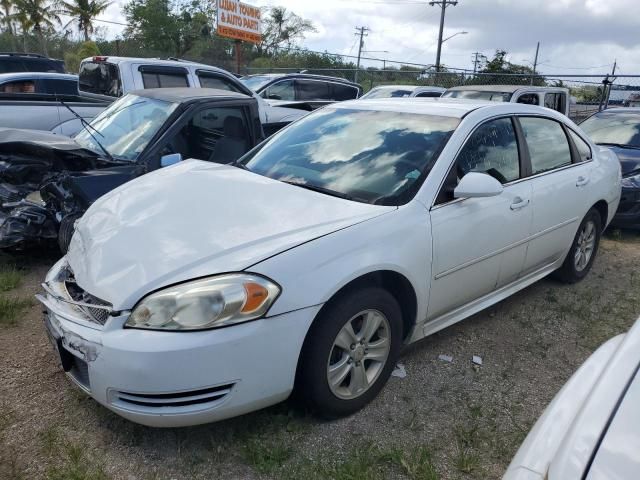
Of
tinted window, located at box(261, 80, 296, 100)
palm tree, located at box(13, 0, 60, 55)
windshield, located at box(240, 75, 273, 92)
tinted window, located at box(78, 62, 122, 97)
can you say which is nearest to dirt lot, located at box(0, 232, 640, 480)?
tinted window, located at box(78, 62, 122, 97)

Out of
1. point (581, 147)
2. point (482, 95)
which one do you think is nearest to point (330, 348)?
point (581, 147)

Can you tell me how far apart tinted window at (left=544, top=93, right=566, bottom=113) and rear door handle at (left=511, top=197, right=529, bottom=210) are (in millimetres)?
7677

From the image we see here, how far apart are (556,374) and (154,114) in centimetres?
Result: 398

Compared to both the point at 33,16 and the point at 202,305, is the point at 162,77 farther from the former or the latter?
the point at 33,16

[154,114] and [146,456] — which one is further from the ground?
[154,114]

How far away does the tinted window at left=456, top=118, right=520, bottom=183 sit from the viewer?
3260mm

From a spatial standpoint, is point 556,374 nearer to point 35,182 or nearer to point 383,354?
point 383,354

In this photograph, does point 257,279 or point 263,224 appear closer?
point 257,279

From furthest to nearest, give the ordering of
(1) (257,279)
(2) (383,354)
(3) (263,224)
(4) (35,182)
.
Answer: (4) (35,182), (2) (383,354), (3) (263,224), (1) (257,279)

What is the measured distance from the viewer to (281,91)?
11617mm

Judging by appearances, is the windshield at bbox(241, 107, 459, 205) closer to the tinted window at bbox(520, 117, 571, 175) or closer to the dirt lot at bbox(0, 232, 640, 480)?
the tinted window at bbox(520, 117, 571, 175)

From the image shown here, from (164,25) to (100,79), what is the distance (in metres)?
37.2

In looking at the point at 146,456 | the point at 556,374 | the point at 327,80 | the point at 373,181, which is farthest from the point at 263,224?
the point at 327,80

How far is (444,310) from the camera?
126 inches
